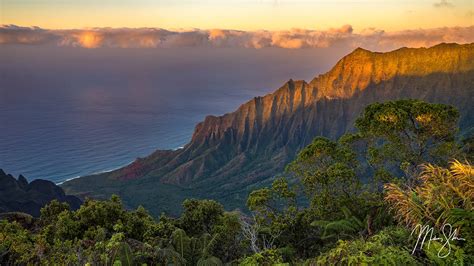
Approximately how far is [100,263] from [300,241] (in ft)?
39.1

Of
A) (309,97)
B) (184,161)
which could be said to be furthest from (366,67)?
(184,161)

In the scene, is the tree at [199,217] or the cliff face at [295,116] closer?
the tree at [199,217]

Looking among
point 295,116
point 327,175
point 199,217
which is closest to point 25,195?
point 199,217

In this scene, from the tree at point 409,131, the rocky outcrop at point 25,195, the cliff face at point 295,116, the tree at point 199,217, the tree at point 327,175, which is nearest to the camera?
the tree at point 327,175

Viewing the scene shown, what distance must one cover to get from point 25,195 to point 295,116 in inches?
5215

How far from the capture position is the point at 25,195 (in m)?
70.4

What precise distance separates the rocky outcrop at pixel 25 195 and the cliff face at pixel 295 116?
124 ft

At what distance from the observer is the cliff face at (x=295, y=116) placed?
138 metres

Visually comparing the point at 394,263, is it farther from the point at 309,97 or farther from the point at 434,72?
the point at 309,97
